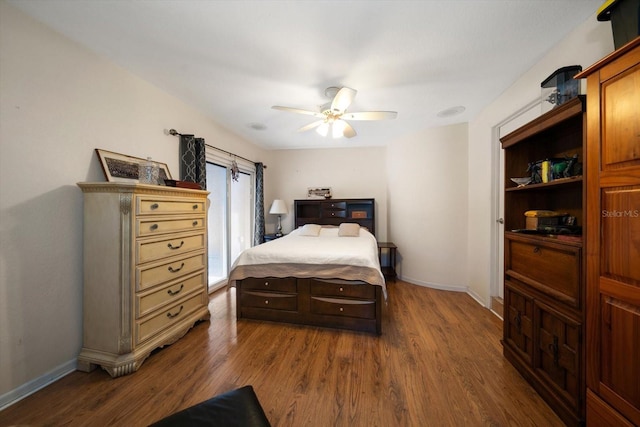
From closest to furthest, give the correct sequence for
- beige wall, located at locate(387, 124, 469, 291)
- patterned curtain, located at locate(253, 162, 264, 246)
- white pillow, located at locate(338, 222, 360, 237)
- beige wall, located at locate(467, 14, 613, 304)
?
beige wall, located at locate(467, 14, 613, 304) → beige wall, located at locate(387, 124, 469, 291) → white pillow, located at locate(338, 222, 360, 237) → patterned curtain, located at locate(253, 162, 264, 246)

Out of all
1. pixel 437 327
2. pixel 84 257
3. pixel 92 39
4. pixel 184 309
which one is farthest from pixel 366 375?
pixel 92 39

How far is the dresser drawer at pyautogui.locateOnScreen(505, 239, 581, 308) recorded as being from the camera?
118cm

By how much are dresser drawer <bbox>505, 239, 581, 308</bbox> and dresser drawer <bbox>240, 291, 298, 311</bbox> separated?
1.93 meters

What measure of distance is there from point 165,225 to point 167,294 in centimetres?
60

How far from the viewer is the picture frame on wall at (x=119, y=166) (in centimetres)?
181

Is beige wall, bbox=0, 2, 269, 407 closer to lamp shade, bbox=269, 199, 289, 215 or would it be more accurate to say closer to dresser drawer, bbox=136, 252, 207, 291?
dresser drawer, bbox=136, 252, 207, 291

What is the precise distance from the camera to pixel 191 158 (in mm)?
2604

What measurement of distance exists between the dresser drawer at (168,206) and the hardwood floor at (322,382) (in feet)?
3.92

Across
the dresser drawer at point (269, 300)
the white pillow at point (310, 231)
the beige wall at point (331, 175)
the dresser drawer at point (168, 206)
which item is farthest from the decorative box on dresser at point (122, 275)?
the beige wall at point (331, 175)

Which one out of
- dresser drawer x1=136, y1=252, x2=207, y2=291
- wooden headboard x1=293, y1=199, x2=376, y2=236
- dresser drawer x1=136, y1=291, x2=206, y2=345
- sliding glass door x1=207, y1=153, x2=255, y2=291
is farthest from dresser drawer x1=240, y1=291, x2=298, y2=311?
wooden headboard x1=293, y1=199, x2=376, y2=236

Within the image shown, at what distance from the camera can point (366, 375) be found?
63.2 inches

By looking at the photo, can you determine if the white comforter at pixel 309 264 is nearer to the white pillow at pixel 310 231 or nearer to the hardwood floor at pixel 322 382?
the hardwood floor at pixel 322 382

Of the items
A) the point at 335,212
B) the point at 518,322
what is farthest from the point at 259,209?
the point at 518,322

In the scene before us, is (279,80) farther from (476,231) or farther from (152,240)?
(476,231)
